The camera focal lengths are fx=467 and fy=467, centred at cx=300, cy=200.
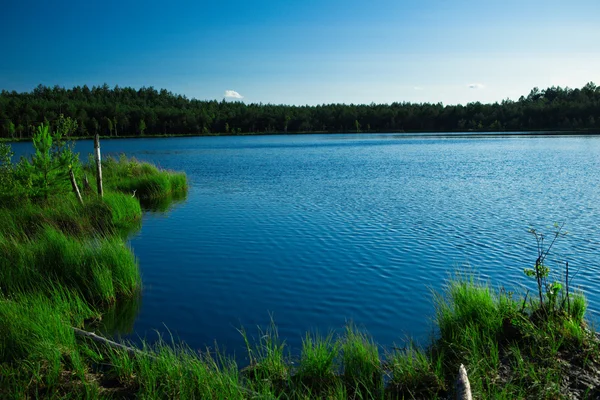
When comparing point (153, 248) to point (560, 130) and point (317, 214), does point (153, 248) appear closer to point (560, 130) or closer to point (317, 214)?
point (317, 214)

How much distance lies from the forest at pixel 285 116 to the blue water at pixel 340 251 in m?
96.3

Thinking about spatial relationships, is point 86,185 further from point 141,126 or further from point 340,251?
point 141,126

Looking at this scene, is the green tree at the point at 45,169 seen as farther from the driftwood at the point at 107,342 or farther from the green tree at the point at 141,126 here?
the green tree at the point at 141,126

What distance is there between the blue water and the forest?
96271 millimetres

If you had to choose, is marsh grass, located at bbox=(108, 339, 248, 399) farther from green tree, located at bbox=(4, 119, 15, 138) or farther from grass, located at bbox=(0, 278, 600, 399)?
green tree, located at bbox=(4, 119, 15, 138)

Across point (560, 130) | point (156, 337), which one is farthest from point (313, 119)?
point (156, 337)

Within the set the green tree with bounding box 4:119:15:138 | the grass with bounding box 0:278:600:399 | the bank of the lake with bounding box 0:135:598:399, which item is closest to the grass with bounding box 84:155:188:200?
the bank of the lake with bounding box 0:135:598:399

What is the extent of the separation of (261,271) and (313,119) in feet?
475

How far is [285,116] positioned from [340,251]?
138615mm

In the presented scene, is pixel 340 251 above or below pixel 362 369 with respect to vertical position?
below

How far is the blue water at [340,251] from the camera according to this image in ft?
27.9

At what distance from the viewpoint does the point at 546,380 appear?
5.25 m

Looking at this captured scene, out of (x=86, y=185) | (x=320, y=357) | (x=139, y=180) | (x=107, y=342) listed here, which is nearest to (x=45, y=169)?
(x=86, y=185)

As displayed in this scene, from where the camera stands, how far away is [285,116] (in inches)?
5846
